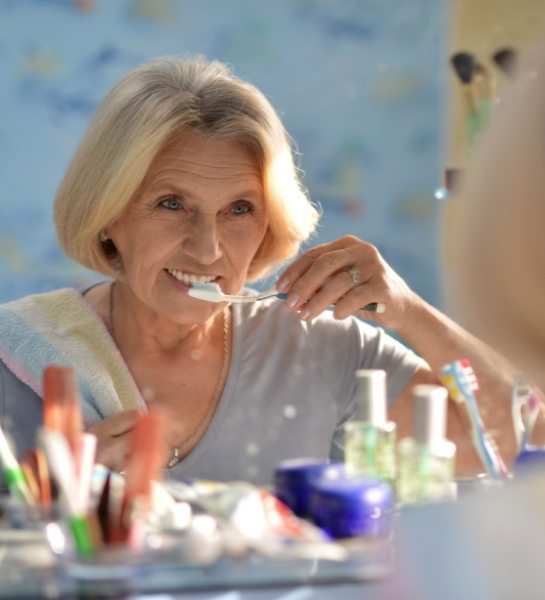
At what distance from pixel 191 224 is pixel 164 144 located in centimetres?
10

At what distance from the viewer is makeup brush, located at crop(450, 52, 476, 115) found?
3.38 feet

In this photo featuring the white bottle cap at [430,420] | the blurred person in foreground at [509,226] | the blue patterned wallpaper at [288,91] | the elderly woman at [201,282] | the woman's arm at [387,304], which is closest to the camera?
the blurred person in foreground at [509,226]

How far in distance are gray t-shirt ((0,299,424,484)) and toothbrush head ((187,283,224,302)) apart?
0.07 meters

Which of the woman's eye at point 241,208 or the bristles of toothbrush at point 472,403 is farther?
the woman's eye at point 241,208

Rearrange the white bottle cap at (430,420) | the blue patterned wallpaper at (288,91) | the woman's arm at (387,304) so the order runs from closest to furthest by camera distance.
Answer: the white bottle cap at (430,420) < the woman's arm at (387,304) < the blue patterned wallpaper at (288,91)

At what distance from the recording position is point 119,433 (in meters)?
0.77

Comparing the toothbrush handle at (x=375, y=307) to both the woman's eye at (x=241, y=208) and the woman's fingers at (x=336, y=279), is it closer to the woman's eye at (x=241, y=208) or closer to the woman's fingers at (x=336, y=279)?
the woman's fingers at (x=336, y=279)

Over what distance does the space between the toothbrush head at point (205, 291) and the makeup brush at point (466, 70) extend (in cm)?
36

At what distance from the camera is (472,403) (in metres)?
0.88

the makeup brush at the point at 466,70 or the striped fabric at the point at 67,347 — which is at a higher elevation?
the makeup brush at the point at 466,70

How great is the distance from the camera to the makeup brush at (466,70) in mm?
1029

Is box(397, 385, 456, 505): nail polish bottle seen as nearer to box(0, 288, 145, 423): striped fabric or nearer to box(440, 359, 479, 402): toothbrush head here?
box(440, 359, 479, 402): toothbrush head

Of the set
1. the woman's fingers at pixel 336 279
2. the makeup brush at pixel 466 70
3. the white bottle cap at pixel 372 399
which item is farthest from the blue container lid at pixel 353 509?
the makeup brush at pixel 466 70

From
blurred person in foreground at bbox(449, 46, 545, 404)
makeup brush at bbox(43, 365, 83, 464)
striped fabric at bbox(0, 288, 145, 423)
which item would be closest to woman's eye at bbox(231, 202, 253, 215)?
striped fabric at bbox(0, 288, 145, 423)
